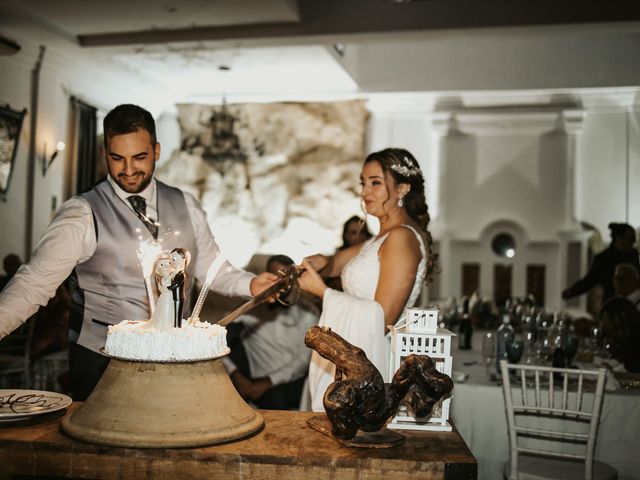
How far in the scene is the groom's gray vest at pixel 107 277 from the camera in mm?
2494

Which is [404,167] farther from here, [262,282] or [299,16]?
[299,16]

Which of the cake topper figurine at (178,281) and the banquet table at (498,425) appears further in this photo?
the banquet table at (498,425)

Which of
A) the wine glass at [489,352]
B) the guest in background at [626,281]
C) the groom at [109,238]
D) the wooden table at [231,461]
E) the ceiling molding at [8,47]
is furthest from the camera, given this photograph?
the ceiling molding at [8,47]

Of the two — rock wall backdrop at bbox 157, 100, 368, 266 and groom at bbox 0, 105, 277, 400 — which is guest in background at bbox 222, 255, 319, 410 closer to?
groom at bbox 0, 105, 277, 400

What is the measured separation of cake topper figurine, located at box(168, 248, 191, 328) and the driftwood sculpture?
0.37m

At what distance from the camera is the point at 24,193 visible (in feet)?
22.6

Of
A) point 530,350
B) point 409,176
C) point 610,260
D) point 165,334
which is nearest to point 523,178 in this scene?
point 610,260

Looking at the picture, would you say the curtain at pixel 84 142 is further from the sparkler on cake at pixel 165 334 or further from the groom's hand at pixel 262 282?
the sparkler on cake at pixel 165 334

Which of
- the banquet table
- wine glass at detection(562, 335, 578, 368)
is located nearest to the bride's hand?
the banquet table

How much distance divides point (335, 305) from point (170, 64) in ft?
18.9

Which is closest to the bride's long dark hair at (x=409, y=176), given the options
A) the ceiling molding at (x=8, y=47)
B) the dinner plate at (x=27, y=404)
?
the dinner plate at (x=27, y=404)

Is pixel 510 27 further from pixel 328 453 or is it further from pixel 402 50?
pixel 328 453

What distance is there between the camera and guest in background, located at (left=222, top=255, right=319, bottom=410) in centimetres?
395

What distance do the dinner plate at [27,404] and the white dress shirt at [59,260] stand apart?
20 centimetres
